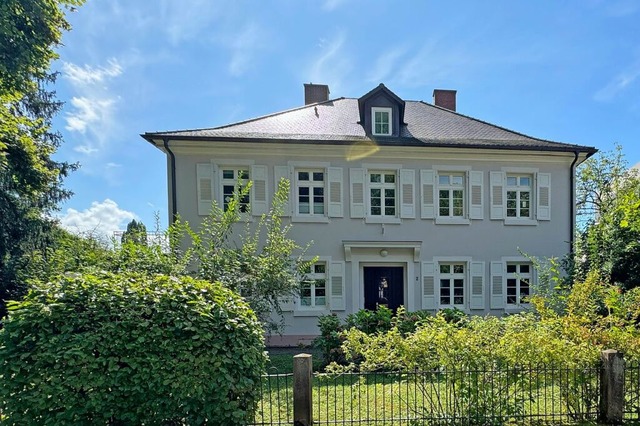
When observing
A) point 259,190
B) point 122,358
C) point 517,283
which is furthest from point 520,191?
point 122,358

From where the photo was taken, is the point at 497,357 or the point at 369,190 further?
the point at 369,190

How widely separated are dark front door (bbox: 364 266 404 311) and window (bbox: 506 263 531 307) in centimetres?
382

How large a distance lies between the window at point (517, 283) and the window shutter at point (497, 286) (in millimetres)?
314

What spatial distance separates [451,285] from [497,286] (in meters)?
1.61

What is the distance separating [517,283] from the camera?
11.2 metres

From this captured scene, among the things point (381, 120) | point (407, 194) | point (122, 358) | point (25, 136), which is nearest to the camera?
point (122, 358)

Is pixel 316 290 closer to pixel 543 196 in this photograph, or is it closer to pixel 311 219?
pixel 311 219

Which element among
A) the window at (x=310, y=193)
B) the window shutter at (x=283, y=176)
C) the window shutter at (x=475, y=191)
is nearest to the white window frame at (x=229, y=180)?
the window shutter at (x=283, y=176)

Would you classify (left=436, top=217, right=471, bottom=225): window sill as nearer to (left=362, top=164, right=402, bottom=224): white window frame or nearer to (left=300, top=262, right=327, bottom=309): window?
(left=362, top=164, right=402, bottom=224): white window frame

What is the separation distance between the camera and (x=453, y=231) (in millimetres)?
10930

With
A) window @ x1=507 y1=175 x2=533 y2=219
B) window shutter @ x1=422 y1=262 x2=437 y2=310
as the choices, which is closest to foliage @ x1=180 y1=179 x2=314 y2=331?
window shutter @ x1=422 y1=262 x2=437 y2=310

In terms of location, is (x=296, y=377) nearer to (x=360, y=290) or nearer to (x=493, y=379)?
(x=493, y=379)

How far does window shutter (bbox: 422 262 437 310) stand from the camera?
10750mm

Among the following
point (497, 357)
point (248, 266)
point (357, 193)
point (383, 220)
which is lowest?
point (497, 357)
